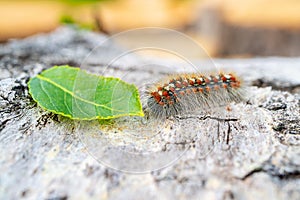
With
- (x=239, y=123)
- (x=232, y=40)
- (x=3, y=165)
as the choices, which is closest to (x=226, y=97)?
(x=239, y=123)

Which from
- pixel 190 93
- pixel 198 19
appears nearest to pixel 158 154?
pixel 190 93

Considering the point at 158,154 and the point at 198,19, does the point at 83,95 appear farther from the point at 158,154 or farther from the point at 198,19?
the point at 198,19

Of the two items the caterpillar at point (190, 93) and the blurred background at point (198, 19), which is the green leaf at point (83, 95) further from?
the blurred background at point (198, 19)

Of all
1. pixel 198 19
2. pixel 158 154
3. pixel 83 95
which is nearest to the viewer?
pixel 158 154

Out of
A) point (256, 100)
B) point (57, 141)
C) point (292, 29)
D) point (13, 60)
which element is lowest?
point (57, 141)

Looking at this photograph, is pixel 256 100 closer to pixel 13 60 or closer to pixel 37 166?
pixel 37 166

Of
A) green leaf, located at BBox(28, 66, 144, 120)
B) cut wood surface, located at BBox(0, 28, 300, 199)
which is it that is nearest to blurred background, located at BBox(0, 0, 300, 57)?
green leaf, located at BBox(28, 66, 144, 120)
